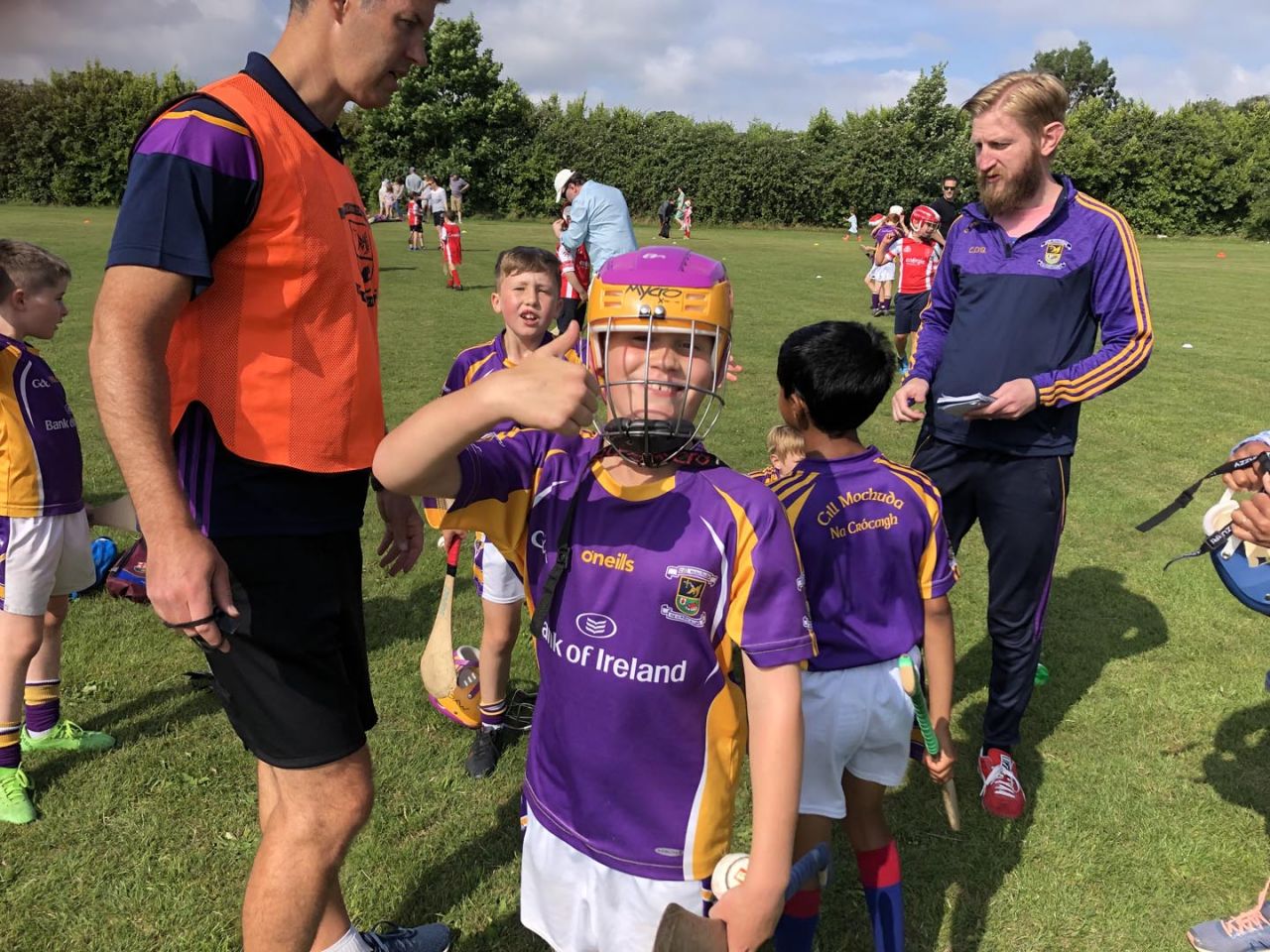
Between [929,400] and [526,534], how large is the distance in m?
2.60

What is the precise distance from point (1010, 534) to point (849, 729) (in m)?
1.51

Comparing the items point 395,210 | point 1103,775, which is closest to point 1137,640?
point 1103,775

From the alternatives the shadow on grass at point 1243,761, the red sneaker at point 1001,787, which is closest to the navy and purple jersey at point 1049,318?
the red sneaker at point 1001,787

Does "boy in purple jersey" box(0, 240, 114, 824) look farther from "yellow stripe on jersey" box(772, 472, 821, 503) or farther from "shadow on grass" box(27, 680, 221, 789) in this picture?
"yellow stripe on jersey" box(772, 472, 821, 503)

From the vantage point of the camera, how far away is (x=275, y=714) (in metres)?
2.02

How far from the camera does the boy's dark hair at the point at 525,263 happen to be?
13.6ft

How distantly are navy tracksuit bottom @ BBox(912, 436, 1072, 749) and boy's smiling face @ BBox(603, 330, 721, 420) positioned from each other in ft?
7.59

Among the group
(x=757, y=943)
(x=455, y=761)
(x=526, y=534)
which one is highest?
(x=526, y=534)

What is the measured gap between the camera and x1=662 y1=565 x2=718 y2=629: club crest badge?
5.74 ft

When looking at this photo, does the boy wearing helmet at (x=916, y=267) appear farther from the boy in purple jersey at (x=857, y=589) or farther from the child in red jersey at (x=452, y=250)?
the boy in purple jersey at (x=857, y=589)

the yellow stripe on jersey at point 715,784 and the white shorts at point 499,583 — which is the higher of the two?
the yellow stripe on jersey at point 715,784

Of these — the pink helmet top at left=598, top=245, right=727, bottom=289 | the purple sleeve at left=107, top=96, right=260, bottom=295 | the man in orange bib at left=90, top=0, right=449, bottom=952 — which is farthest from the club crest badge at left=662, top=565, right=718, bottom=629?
the purple sleeve at left=107, top=96, right=260, bottom=295

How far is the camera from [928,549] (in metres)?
2.66

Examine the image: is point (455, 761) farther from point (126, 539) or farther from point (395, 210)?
point (395, 210)
